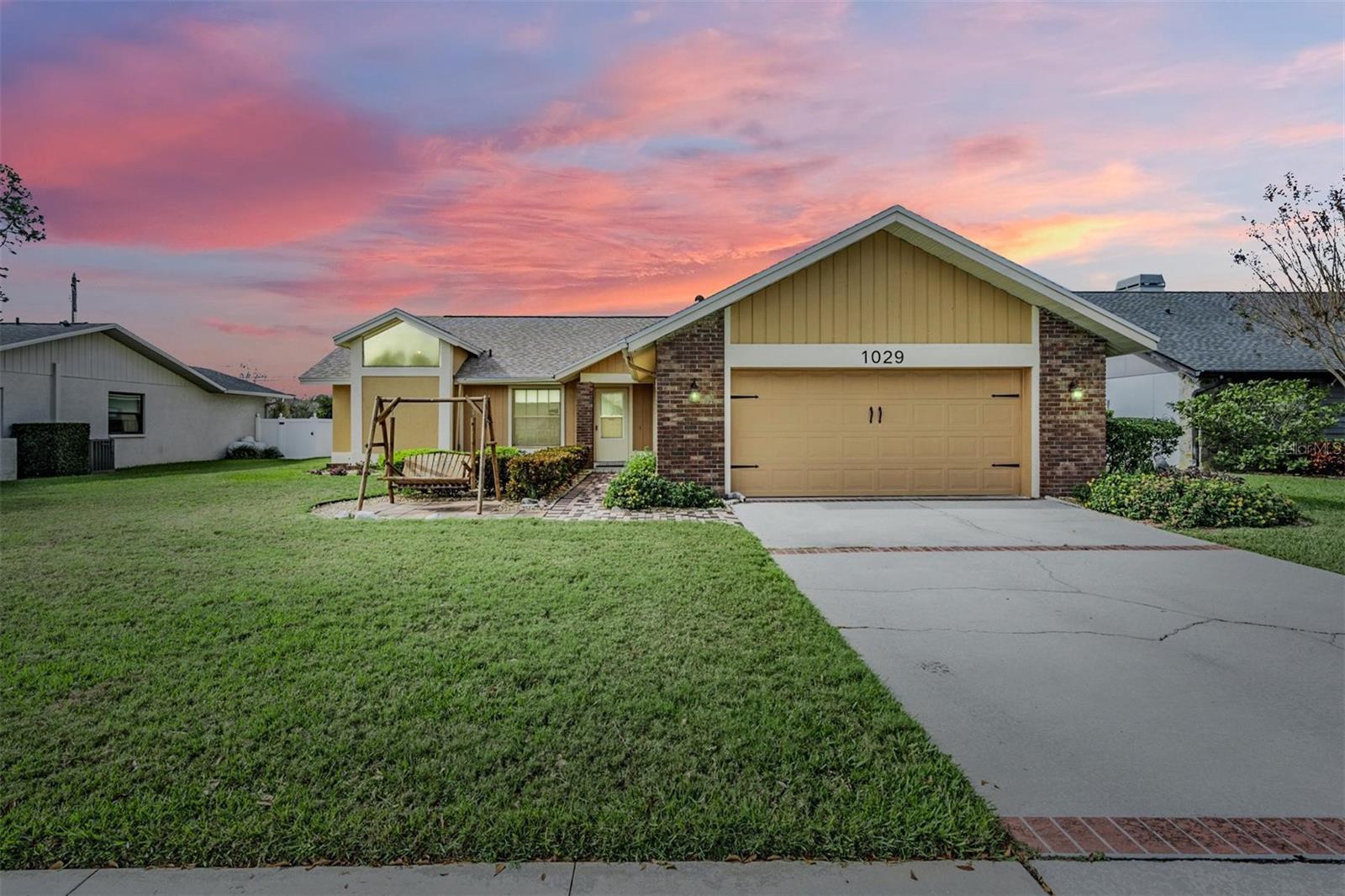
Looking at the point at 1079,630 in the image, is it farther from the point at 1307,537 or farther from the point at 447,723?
the point at 1307,537

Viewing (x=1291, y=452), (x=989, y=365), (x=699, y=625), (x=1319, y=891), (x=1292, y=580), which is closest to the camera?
(x=1319, y=891)

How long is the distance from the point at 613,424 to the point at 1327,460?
17995mm

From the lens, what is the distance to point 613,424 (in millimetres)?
19453

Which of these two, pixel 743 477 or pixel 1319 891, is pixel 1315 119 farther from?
pixel 1319 891

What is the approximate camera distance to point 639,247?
669 inches

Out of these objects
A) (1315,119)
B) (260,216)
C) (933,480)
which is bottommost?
(933,480)

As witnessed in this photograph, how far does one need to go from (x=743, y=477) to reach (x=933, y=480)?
3.37 m

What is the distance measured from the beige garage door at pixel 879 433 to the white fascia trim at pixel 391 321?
10.2 meters

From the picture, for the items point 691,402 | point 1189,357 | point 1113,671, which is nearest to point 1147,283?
point 1189,357

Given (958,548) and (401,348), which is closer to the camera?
→ (958,548)

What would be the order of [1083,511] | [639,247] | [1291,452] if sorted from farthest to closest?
[639,247], [1291,452], [1083,511]

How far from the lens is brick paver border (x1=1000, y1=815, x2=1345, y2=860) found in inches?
88.9

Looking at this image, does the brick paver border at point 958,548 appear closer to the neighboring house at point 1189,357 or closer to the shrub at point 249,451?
the neighboring house at point 1189,357

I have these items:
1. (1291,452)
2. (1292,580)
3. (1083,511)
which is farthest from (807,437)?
(1291,452)
